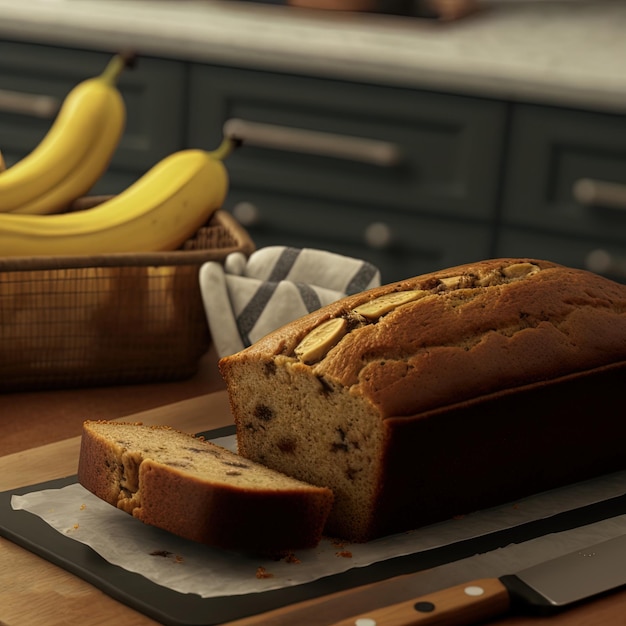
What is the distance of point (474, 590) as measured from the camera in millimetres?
1002

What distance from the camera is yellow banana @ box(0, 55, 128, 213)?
162cm

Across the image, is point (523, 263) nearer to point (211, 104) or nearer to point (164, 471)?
point (164, 471)

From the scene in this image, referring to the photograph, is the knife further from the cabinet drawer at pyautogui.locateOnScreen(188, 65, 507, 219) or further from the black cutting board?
the cabinet drawer at pyautogui.locateOnScreen(188, 65, 507, 219)

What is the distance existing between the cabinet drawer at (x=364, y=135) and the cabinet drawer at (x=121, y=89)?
0.07 meters

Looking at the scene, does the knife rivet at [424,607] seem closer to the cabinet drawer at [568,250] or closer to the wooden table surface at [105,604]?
the wooden table surface at [105,604]

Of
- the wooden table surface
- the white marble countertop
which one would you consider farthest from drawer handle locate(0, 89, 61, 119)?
the wooden table surface

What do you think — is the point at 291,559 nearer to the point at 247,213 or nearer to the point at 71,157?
the point at 71,157

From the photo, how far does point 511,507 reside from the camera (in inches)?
48.7

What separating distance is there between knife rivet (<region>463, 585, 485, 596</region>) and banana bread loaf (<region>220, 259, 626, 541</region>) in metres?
0.16

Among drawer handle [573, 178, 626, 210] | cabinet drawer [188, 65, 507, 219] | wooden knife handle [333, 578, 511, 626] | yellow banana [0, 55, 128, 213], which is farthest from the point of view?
cabinet drawer [188, 65, 507, 219]

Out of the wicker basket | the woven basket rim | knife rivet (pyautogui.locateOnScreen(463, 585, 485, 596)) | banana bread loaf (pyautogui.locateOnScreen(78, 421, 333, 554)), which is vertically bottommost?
knife rivet (pyautogui.locateOnScreen(463, 585, 485, 596))

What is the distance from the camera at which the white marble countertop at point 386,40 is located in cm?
266

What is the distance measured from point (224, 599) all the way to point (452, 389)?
12.4 inches

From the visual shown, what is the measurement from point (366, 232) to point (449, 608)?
2.00m
